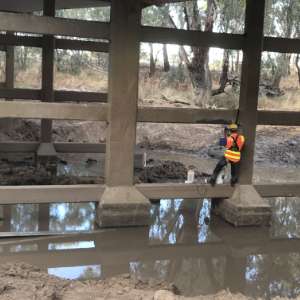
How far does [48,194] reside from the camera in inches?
311

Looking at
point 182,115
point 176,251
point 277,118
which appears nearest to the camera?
point 176,251

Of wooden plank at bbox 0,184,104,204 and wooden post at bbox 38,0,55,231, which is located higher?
wooden post at bbox 38,0,55,231

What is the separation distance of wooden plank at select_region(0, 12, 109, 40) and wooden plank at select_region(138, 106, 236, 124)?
4.41 ft

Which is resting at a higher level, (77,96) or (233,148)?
(77,96)

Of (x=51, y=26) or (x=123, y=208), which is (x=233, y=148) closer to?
(x=123, y=208)

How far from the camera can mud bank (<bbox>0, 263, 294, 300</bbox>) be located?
461cm

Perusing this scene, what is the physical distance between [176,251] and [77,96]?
6.84 metres

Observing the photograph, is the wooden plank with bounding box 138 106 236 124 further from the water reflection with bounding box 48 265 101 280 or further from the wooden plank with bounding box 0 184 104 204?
the water reflection with bounding box 48 265 101 280

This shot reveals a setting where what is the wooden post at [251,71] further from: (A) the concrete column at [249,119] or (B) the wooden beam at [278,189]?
(B) the wooden beam at [278,189]

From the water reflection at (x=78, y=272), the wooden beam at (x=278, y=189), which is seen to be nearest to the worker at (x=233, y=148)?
the wooden beam at (x=278, y=189)

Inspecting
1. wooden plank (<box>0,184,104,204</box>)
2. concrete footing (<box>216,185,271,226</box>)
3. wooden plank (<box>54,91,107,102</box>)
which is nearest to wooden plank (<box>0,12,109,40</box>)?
wooden plank (<box>0,184,104,204</box>)

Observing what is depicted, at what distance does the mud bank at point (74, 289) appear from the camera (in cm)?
461

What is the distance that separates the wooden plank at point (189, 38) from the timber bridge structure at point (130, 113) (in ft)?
0.05

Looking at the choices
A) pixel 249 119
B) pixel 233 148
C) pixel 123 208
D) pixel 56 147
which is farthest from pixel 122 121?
pixel 56 147
